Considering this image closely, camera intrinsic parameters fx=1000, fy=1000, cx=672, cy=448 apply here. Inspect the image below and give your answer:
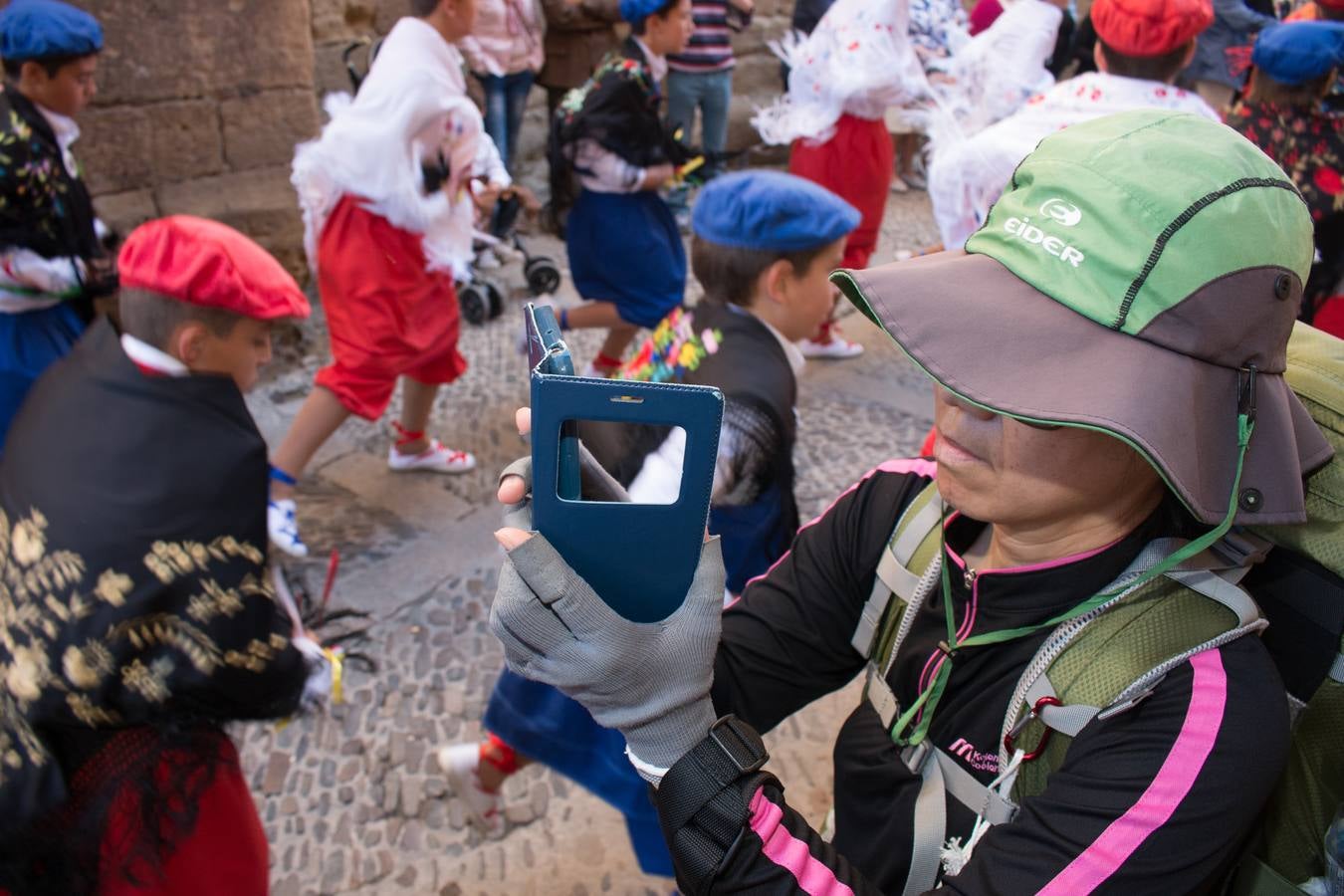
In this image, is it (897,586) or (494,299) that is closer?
(897,586)

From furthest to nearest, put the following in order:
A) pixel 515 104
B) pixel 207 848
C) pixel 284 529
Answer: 1. pixel 515 104
2. pixel 284 529
3. pixel 207 848

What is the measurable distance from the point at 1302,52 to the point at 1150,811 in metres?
3.18

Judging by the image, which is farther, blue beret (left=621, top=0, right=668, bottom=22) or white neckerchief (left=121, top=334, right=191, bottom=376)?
blue beret (left=621, top=0, right=668, bottom=22)

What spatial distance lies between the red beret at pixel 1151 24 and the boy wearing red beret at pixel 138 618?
2.76 m

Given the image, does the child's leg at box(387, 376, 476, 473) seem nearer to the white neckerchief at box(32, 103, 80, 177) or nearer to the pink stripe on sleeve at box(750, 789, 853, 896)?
the white neckerchief at box(32, 103, 80, 177)

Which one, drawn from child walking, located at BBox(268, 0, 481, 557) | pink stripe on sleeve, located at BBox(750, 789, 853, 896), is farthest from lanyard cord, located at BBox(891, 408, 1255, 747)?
child walking, located at BBox(268, 0, 481, 557)

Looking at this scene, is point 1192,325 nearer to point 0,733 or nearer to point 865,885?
point 865,885

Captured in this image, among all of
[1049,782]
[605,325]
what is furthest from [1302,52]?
[1049,782]

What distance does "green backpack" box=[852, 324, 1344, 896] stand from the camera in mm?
1037

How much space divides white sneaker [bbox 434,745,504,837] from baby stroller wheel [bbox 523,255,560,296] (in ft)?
11.2

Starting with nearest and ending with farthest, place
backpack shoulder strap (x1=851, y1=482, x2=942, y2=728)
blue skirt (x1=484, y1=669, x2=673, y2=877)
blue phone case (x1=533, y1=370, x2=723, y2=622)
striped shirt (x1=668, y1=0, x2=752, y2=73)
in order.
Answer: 1. blue phone case (x1=533, y1=370, x2=723, y2=622)
2. backpack shoulder strap (x1=851, y1=482, x2=942, y2=728)
3. blue skirt (x1=484, y1=669, x2=673, y2=877)
4. striped shirt (x1=668, y1=0, x2=752, y2=73)

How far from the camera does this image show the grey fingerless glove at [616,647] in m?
0.97

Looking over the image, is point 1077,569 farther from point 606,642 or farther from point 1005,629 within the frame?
point 606,642

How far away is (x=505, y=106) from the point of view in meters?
6.10
